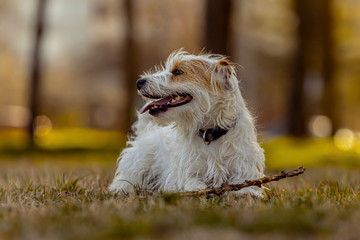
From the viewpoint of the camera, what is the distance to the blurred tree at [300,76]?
16.7 metres

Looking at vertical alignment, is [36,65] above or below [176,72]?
above

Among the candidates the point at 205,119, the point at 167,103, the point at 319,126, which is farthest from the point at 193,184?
the point at 319,126

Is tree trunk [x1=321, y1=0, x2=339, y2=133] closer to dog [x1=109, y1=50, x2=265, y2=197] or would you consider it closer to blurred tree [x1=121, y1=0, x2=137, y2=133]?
blurred tree [x1=121, y1=0, x2=137, y2=133]

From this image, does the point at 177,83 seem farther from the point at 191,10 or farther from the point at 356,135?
the point at 191,10

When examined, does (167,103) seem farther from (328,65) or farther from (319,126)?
(319,126)

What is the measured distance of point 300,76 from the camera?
55.5ft

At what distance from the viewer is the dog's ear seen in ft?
15.3

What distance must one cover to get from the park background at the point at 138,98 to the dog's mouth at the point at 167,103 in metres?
0.88

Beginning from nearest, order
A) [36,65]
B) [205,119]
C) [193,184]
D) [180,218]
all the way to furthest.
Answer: [180,218]
[193,184]
[205,119]
[36,65]

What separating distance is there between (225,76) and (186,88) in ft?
1.27

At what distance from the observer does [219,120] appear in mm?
→ 4617

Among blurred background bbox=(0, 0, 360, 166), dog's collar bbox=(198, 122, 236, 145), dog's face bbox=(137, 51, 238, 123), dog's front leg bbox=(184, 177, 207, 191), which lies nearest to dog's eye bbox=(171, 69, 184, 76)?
dog's face bbox=(137, 51, 238, 123)

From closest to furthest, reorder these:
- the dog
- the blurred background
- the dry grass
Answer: the dry grass
the dog
the blurred background

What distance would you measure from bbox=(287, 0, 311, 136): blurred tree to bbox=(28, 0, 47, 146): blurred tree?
26.9 ft
